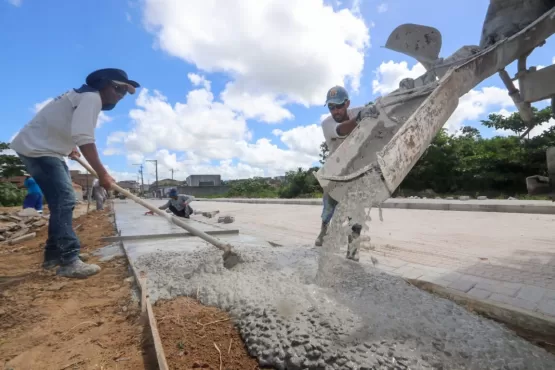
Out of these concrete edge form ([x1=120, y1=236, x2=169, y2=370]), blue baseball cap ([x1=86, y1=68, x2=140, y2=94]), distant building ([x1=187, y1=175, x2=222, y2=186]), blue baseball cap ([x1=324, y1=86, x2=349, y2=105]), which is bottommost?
concrete edge form ([x1=120, y1=236, x2=169, y2=370])

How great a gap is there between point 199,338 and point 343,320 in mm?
711

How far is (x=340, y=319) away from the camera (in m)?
1.61

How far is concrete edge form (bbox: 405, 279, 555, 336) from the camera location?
161cm

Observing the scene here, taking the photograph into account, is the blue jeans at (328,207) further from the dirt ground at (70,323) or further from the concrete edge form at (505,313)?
the dirt ground at (70,323)

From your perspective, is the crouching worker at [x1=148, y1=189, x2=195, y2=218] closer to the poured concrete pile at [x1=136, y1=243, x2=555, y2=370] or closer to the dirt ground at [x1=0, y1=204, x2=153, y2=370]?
the dirt ground at [x1=0, y1=204, x2=153, y2=370]

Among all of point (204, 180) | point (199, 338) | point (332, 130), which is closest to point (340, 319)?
point (199, 338)

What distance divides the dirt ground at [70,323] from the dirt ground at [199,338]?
12cm

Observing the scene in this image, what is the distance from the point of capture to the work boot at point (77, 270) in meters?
2.58

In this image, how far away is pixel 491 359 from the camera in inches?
54.2

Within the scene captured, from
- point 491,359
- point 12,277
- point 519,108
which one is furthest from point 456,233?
point 12,277

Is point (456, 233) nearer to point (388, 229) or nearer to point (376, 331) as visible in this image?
point (388, 229)

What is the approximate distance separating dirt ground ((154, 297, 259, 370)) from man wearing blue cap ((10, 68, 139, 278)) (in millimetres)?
1300

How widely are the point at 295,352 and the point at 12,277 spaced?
8.81 ft

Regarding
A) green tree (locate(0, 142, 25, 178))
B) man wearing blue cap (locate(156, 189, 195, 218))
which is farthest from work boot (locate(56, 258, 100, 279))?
green tree (locate(0, 142, 25, 178))
